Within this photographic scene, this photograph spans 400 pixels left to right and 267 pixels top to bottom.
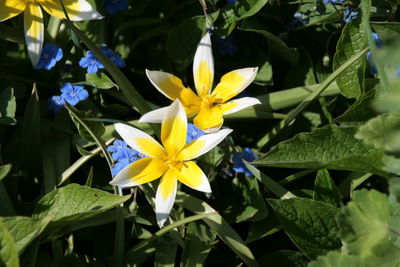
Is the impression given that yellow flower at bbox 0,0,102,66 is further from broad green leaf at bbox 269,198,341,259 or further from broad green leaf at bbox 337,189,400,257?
broad green leaf at bbox 337,189,400,257

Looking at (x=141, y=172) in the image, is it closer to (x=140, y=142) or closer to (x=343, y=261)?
(x=140, y=142)

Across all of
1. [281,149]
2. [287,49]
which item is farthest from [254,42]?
[281,149]

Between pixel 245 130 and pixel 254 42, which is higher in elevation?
pixel 254 42

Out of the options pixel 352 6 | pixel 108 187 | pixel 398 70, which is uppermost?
pixel 352 6

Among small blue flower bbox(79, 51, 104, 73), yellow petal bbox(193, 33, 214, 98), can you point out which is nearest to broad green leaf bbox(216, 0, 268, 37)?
yellow petal bbox(193, 33, 214, 98)

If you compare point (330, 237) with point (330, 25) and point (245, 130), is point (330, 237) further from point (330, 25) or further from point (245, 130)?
point (330, 25)

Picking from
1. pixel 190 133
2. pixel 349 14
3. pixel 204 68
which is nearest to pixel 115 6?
pixel 204 68

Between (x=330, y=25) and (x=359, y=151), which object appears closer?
(x=359, y=151)

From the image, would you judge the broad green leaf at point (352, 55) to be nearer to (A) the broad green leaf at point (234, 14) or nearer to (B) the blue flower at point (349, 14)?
(B) the blue flower at point (349, 14)
